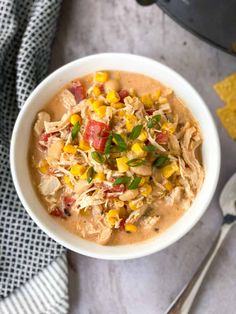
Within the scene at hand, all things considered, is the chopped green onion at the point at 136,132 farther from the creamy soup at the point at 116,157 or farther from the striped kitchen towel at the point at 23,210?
the striped kitchen towel at the point at 23,210

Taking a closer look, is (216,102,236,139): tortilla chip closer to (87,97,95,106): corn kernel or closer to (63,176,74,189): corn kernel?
(87,97,95,106): corn kernel

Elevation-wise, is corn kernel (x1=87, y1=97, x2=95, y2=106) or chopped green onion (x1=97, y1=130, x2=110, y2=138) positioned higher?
corn kernel (x1=87, y1=97, x2=95, y2=106)

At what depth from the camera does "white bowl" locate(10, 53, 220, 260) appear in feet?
5.59

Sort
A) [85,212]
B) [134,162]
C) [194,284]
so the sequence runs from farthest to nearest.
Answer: [194,284]
[85,212]
[134,162]

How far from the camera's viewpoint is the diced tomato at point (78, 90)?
1735 mm

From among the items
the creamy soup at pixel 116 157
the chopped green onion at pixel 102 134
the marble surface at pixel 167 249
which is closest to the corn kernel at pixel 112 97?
the creamy soup at pixel 116 157

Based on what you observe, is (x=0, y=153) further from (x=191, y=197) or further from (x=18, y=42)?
(x=191, y=197)

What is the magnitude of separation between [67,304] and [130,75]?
821 mm

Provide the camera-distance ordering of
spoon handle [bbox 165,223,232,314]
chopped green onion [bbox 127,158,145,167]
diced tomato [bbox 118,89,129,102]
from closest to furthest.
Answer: chopped green onion [bbox 127,158,145,167]
diced tomato [bbox 118,89,129,102]
spoon handle [bbox 165,223,232,314]

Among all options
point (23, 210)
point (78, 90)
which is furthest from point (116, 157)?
A: point (23, 210)

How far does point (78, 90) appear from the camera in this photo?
5.73 ft

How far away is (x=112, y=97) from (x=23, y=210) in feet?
1.84

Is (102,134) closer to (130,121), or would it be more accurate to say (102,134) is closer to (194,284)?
(130,121)

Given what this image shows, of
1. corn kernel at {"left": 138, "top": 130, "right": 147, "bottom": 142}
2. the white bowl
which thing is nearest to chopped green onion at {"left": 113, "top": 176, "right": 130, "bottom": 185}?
corn kernel at {"left": 138, "top": 130, "right": 147, "bottom": 142}
